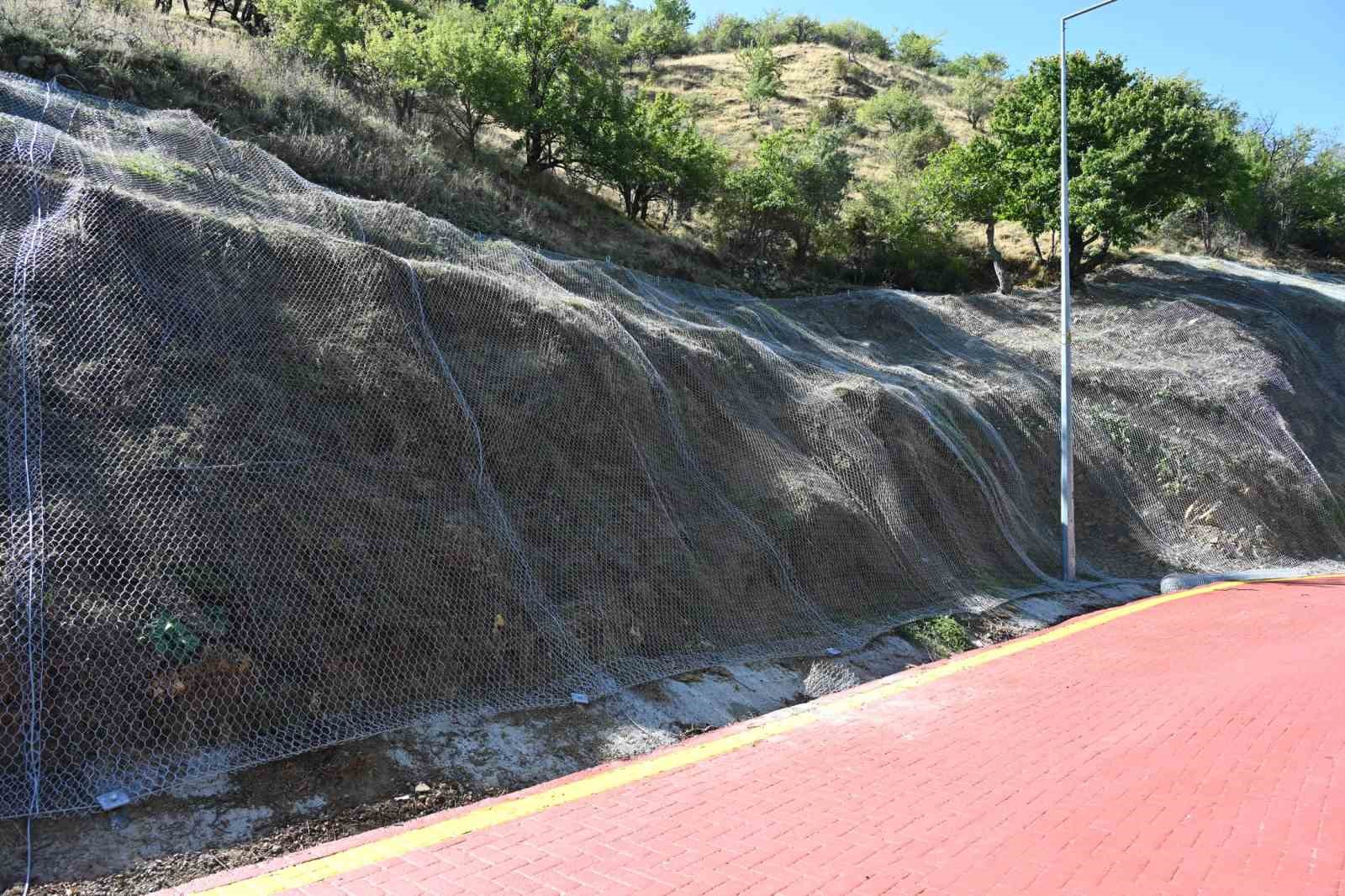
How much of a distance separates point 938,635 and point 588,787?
522 cm

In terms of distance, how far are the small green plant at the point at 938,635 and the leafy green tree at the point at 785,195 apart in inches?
601

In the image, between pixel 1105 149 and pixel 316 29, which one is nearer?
pixel 316 29

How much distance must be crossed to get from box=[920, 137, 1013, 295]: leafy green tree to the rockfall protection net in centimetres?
1241

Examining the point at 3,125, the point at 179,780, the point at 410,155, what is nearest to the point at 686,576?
the point at 179,780

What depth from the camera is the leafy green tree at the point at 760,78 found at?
45688mm

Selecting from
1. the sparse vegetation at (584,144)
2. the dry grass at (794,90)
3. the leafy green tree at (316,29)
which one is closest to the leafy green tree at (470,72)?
the sparse vegetation at (584,144)

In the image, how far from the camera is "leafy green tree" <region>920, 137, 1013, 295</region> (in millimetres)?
24094

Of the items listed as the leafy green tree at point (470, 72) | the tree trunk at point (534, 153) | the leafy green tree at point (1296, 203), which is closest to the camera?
the leafy green tree at point (470, 72)

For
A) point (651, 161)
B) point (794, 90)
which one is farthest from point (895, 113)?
point (651, 161)

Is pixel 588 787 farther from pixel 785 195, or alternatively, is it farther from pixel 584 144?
pixel 785 195

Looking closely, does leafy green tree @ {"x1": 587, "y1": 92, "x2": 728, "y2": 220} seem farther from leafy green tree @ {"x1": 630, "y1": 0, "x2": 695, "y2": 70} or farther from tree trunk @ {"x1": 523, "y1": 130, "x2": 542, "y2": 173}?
leafy green tree @ {"x1": 630, "y1": 0, "x2": 695, "y2": 70}

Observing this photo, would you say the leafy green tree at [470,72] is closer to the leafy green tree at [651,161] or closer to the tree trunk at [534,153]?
the tree trunk at [534,153]

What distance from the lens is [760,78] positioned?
4641cm

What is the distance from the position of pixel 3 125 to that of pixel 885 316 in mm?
15334
